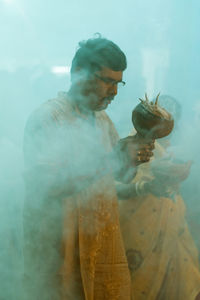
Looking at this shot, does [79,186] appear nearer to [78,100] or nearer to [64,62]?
[78,100]

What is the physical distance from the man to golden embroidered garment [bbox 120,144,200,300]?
486mm

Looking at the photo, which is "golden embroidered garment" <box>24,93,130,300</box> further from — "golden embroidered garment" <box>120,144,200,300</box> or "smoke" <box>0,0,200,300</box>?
"golden embroidered garment" <box>120,144,200,300</box>

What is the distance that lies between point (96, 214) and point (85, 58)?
59 cm

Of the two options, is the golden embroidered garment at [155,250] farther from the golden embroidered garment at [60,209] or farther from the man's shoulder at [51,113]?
the man's shoulder at [51,113]

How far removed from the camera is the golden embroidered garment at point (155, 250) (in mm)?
2367

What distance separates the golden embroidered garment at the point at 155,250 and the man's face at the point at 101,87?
0.71 m

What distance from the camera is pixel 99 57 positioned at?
1.76m

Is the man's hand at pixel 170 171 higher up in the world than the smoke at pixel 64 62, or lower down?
lower down

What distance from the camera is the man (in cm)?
165

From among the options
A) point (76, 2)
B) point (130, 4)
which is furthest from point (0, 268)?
point (130, 4)

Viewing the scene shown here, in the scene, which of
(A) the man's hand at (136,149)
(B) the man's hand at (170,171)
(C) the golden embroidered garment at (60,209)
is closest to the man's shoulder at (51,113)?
(C) the golden embroidered garment at (60,209)

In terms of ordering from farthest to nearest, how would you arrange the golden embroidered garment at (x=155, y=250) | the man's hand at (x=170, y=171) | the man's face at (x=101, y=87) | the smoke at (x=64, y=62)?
the golden embroidered garment at (x=155, y=250) → the man's hand at (x=170, y=171) → the smoke at (x=64, y=62) → the man's face at (x=101, y=87)

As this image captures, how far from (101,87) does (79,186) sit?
0.37 m

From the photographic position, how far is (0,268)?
6.31 ft
